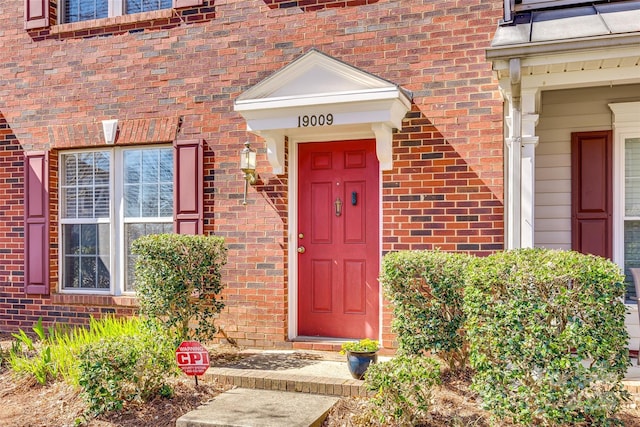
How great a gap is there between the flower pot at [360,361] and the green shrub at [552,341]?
1.19 metres

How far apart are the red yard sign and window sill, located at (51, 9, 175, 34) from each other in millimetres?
3712

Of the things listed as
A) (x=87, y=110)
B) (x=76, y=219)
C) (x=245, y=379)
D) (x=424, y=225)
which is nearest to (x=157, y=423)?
(x=245, y=379)

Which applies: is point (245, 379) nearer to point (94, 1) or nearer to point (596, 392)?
point (596, 392)

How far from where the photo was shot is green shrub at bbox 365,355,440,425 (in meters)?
3.77

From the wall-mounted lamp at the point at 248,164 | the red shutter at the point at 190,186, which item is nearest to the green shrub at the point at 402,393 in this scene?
the wall-mounted lamp at the point at 248,164

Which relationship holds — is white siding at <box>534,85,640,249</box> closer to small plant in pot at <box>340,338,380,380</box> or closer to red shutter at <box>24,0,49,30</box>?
small plant in pot at <box>340,338,380,380</box>

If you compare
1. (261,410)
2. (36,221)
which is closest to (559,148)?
(261,410)

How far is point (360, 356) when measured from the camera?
15.4 ft

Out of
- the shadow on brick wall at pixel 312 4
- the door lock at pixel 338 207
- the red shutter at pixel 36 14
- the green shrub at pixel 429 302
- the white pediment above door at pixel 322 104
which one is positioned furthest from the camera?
the red shutter at pixel 36 14

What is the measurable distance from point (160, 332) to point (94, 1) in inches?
162

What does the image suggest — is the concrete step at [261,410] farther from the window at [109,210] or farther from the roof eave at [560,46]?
the roof eave at [560,46]

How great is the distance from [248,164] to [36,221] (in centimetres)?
281

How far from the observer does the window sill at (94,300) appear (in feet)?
20.9

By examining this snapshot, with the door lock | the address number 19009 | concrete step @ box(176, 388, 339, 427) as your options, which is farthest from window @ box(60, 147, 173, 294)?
concrete step @ box(176, 388, 339, 427)
